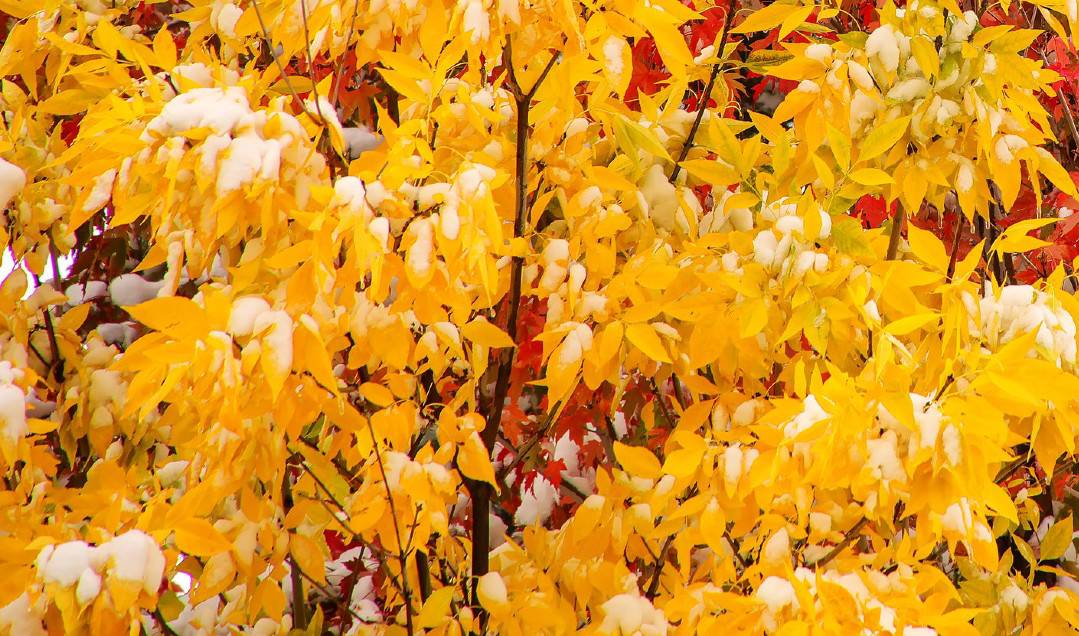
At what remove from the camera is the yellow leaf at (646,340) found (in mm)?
1336

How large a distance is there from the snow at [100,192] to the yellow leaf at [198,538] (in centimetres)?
36

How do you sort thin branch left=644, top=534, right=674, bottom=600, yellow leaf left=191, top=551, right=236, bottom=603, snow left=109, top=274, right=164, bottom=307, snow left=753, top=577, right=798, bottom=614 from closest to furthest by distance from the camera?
1. snow left=753, top=577, right=798, bottom=614
2. yellow leaf left=191, top=551, right=236, bottom=603
3. thin branch left=644, top=534, right=674, bottom=600
4. snow left=109, top=274, right=164, bottom=307

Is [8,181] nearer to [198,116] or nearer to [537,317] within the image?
[198,116]

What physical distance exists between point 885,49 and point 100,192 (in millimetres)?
935

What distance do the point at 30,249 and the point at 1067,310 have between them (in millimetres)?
1548

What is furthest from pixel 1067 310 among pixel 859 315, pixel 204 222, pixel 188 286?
pixel 188 286

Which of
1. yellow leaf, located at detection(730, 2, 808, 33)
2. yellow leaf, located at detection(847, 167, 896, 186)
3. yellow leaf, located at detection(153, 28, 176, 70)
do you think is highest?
yellow leaf, located at detection(153, 28, 176, 70)

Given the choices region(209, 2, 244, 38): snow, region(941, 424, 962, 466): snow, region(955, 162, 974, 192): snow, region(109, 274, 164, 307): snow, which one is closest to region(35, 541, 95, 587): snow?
region(209, 2, 244, 38): snow

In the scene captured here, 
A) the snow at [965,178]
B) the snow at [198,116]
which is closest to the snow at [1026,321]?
the snow at [965,178]

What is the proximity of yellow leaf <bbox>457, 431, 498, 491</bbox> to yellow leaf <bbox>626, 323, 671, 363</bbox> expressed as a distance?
0.24m

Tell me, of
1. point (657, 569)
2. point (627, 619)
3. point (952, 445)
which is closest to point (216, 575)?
point (627, 619)

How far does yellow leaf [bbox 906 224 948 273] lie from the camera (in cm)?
133

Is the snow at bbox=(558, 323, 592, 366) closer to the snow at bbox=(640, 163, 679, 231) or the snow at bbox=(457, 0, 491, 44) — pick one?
the snow at bbox=(640, 163, 679, 231)

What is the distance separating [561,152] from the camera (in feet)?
4.94
